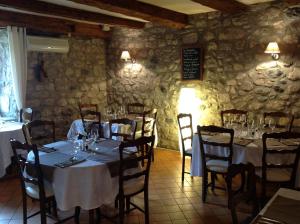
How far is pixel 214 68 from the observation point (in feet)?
17.9

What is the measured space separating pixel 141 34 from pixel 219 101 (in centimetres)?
221

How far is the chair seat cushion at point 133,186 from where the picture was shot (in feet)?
9.99

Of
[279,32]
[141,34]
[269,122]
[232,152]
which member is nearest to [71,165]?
[232,152]

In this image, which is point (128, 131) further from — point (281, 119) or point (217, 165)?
point (281, 119)

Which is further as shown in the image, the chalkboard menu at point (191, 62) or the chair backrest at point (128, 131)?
the chalkboard menu at point (191, 62)

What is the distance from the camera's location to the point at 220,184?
4391 mm

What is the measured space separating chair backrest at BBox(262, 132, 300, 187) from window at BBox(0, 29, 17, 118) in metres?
4.32

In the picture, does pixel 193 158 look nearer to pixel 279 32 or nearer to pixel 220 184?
pixel 220 184

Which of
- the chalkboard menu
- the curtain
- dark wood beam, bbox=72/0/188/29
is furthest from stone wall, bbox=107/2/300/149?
the curtain

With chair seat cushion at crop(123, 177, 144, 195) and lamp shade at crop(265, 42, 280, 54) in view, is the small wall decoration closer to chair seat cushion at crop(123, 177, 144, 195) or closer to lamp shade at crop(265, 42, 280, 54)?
chair seat cushion at crop(123, 177, 144, 195)

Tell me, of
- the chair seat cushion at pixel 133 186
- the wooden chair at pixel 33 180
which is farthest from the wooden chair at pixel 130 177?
the wooden chair at pixel 33 180

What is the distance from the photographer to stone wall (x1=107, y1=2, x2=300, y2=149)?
468 cm

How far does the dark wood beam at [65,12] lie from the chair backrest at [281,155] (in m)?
3.42

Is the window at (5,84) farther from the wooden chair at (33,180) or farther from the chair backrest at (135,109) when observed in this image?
the wooden chair at (33,180)
